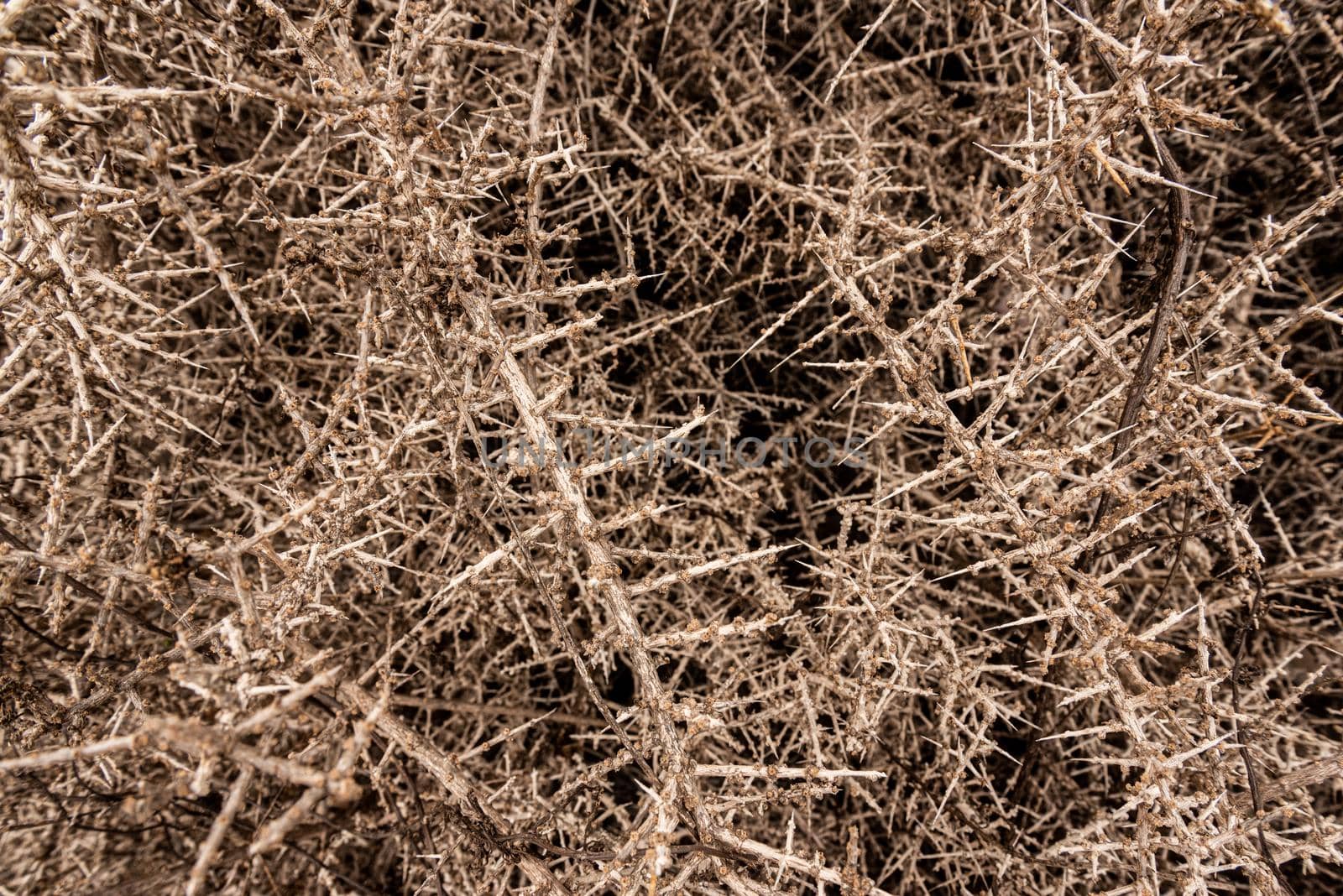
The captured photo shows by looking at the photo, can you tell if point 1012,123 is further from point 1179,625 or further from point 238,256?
point 238,256

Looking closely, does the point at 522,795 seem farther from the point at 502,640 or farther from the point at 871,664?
the point at 871,664

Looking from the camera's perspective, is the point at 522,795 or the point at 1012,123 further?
the point at 1012,123

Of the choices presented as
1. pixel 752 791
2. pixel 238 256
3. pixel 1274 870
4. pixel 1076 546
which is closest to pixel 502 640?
pixel 752 791

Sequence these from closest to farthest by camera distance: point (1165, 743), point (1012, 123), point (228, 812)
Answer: point (228, 812) → point (1165, 743) → point (1012, 123)

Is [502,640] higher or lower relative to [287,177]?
lower

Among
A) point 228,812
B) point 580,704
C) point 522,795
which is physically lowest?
point 522,795

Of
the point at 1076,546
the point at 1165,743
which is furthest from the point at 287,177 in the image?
the point at 1165,743

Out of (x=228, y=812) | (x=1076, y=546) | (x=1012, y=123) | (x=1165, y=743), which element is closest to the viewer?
(x=228, y=812)
